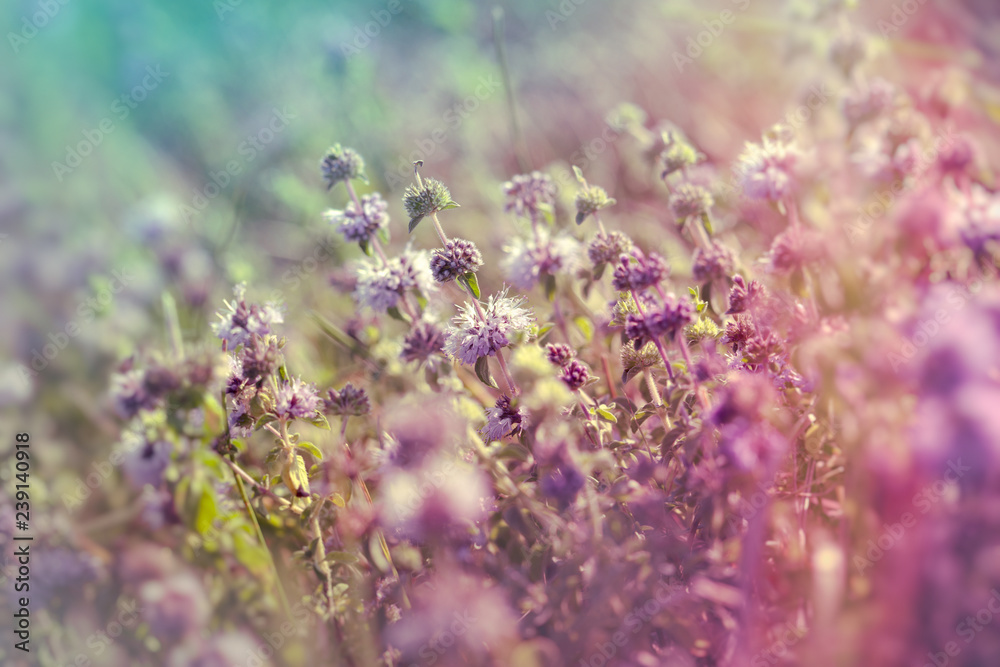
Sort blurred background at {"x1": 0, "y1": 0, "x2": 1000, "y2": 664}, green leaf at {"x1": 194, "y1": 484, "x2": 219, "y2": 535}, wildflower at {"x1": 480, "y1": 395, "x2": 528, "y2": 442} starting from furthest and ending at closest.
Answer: blurred background at {"x1": 0, "y1": 0, "x2": 1000, "y2": 664}, wildflower at {"x1": 480, "y1": 395, "x2": 528, "y2": 442}, green leaf at {"x1": 194, "y1": 484, "x2": 219, "y2": 535}

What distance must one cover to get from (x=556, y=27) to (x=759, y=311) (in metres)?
3.85

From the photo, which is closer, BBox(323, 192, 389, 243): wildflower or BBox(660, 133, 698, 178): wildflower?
BBox(323, 192, 389, 243): wildflower

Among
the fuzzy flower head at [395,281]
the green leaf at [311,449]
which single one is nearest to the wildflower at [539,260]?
the fuzzy flower head at [395,281]

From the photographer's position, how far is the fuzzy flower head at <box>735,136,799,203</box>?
1457 millimetres

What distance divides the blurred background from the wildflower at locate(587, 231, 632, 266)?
31.4 inches

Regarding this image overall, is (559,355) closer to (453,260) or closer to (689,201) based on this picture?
(453,260)

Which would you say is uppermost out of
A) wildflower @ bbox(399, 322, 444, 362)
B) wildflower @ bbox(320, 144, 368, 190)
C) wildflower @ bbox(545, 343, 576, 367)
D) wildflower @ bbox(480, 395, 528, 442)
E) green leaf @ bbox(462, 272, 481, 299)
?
wildflower @ bbox(320, 144, 368, 190)

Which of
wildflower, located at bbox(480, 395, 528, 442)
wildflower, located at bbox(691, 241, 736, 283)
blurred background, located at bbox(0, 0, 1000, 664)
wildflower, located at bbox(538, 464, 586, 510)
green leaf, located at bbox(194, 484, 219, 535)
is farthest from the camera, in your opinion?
blurred background, located at bbox(0, 0, 1000, 664)

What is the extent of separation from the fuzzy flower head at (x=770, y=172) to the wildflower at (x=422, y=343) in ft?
2.70

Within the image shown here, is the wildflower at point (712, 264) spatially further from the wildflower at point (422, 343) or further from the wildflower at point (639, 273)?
the wildflower at point (422, 343)

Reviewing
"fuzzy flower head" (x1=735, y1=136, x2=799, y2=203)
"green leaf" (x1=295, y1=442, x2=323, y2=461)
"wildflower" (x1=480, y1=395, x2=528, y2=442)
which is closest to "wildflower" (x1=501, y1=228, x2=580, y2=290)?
"wildflower" (x1=480, y1=395, x2=528, y2=442)

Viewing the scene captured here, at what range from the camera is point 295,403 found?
4.18ft

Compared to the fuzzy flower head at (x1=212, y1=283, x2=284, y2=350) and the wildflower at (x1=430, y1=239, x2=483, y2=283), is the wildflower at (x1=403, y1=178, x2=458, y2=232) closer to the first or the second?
the wildflower at (x1=430, y1=239, x2=483, y2=283)

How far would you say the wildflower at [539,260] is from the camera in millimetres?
1448
